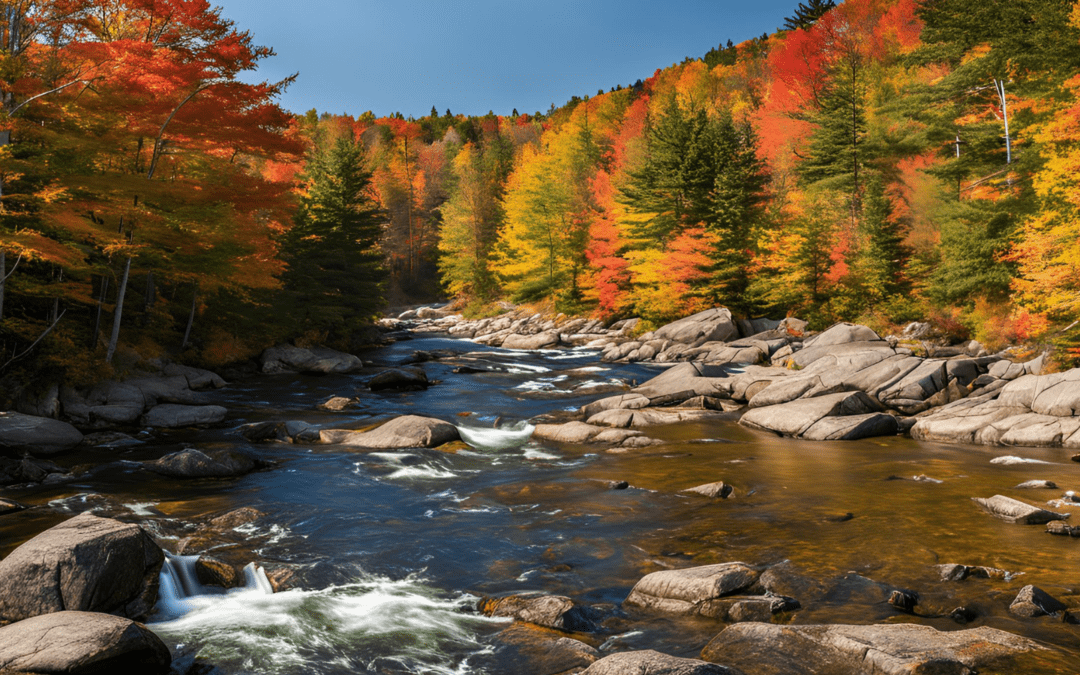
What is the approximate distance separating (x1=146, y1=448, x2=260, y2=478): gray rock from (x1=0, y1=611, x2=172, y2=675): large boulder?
284 inches

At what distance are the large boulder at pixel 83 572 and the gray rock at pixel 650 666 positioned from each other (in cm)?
541

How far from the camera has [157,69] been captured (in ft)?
64.0

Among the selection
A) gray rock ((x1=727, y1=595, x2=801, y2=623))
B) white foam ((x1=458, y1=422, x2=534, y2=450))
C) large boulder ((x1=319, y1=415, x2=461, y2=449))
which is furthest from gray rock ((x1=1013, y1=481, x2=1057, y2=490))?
large boulder ((x1=319, y1=415, x2=461, y2=449))

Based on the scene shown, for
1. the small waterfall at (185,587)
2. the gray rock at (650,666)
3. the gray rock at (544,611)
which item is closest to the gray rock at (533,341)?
the small waterfall at (185,587)

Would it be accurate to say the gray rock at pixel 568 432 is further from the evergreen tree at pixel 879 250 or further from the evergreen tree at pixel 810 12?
the evergreen tree at pixel 810 12

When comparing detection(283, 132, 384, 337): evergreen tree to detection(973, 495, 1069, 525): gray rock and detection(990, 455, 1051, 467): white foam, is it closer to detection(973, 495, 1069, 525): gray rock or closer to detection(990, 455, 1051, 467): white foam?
detection(990, 455, 1051, 467): white foam

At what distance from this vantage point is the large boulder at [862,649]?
5.75 meters

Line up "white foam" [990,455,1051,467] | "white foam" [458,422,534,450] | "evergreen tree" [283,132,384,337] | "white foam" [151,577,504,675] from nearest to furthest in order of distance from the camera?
"white foam" [151,577,504,675], "white foam" [990,455,1051,467], "white foam" [458,422,534,450], "evergreen tree" [283,132,384,337]

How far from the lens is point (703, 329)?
1316 inches

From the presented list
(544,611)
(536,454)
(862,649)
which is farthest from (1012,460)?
(544,611)

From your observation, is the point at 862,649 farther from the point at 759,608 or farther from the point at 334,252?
the point at 334,252

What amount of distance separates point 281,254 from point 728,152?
1019 inches

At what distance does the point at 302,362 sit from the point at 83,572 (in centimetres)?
2329

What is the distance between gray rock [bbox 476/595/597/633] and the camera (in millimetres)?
7188
